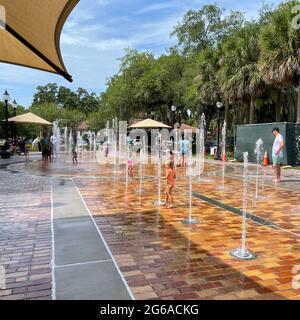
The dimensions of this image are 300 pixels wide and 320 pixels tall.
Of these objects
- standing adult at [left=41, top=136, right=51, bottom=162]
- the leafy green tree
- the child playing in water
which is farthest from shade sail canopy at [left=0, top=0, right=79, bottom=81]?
the leafy green tree

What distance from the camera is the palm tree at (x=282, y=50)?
696 inches

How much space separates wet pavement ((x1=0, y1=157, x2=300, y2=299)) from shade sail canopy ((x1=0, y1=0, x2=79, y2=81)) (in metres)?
2.15

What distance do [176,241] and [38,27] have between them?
324 centimetres

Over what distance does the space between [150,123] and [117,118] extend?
13995mm

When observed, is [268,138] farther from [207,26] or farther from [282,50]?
[207,26]

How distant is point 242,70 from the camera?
23094mm

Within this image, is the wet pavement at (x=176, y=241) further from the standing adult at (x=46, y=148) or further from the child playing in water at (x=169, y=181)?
the standing adult at (x=46, y=148)

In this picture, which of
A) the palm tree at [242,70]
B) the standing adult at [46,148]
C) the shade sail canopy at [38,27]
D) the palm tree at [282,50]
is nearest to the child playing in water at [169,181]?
the shade sail canopy at [38,27]

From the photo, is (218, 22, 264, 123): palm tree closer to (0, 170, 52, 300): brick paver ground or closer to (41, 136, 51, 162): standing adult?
(41, 136, 51, 162): standing adult

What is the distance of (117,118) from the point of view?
40.2 meters

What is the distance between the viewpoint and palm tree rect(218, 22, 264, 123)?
74.8 feet

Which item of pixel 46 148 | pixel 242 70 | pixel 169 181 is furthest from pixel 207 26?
pixel 169 181
